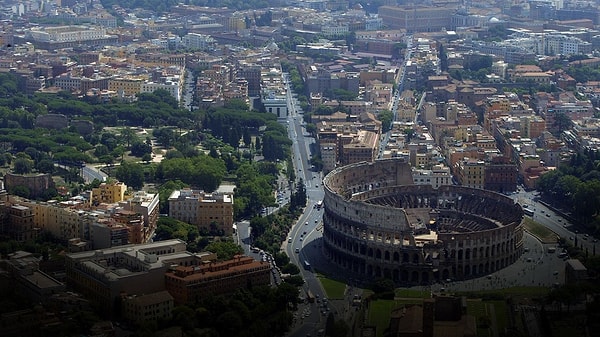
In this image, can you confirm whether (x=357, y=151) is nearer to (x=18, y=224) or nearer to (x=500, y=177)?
(x=500, y=177)

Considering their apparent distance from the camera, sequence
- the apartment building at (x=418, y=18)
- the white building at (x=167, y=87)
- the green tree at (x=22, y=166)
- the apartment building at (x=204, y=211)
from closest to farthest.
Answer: the apartment building at (x=204, y=211)
the green tree at (x=22, y=166)
the white building at (x=167, y=87)
the apartment building at (x=418, y=18)

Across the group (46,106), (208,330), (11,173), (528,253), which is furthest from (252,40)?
(208,330)

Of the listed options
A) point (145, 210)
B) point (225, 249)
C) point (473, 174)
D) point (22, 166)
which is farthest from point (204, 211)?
point (473, 174)

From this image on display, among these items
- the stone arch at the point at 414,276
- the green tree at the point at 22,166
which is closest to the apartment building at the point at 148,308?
the stone arch at the point at 414,276

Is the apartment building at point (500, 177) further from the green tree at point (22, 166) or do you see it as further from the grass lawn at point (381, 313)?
the green tree at point (22, 166)

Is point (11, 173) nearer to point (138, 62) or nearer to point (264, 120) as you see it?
point (264, 120)

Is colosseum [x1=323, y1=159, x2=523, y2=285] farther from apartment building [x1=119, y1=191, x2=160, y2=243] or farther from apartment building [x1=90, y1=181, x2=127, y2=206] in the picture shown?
apartment building [x1=90, y1=181, x2=127, y2=206]
